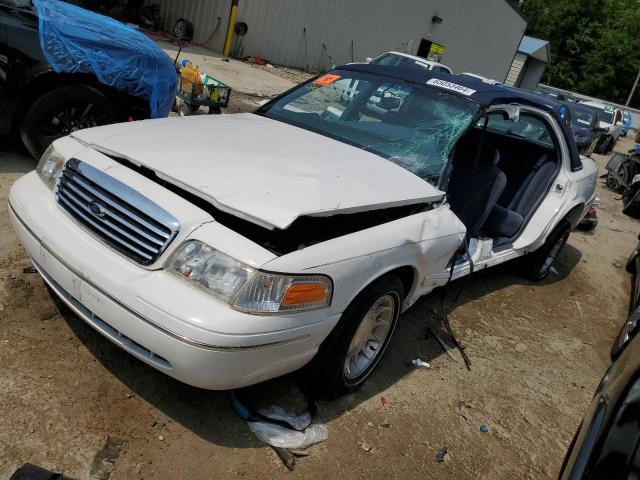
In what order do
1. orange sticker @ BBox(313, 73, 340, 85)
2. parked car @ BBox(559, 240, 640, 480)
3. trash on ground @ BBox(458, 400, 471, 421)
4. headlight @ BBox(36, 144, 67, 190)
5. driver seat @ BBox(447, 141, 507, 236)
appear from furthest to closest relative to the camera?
orange sticker @ BBox(313, 73, 340, 85) < driver seat @ BBox(447, 141, 507, 236) < trash on ground @ BBox(458, 400, 471, 421) < headlight @ BBox(36, 144, 67, 190) < parked car @ BBox(559, 240, 640, 480)

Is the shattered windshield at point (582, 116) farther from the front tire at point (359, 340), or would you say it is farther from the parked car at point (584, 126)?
the front tire at point (359, 340)

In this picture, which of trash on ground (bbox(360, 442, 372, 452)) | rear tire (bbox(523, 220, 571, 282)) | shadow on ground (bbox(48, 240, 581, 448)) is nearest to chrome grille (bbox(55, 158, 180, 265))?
shadow on ground (bbox(48, 240, 581, 448))

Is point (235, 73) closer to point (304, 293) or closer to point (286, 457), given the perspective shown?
point (304, 293)

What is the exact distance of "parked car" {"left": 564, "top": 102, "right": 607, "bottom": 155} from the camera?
13062mm

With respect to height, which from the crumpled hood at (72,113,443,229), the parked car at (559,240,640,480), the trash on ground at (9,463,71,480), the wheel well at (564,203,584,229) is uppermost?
the crumpled hood at (72,113,443,229)

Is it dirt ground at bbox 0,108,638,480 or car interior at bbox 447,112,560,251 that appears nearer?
dirt ground at bbox 0,108,638,480

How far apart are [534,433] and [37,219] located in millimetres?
2948

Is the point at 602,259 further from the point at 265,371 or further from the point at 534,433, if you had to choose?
the point at 265,371

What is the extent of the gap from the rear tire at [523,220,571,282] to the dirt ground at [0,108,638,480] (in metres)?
1.01

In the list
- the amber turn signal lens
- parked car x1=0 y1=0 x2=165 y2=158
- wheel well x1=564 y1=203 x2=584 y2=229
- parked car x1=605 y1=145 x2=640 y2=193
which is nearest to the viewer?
the amber turn signal lens

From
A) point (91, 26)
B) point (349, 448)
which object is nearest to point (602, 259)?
point (349, 448)

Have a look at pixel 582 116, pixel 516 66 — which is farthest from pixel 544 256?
pixel 516 66

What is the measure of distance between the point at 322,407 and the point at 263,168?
50.1 inches

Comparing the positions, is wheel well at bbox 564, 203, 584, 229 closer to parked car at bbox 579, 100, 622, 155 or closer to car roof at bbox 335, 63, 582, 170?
car roof at bbox 335, 63, 582, 170
